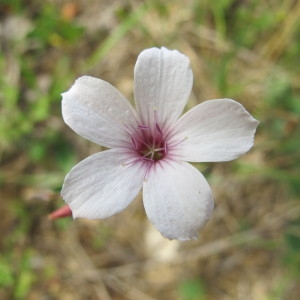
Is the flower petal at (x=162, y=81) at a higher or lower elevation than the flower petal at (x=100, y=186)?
higher

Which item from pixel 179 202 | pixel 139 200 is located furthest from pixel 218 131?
pixel 139 200

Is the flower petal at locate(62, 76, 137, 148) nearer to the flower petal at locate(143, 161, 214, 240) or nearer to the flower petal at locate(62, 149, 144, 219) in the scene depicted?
the flower petal at locate(62, 149, 144, 219)

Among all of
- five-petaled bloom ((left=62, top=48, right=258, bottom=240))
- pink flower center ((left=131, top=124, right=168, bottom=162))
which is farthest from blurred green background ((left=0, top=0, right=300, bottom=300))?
five-petaled bloom ((left=62, top=48, right=258, bottom=240))

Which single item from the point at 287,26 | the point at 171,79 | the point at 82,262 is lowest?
the point at 82,262

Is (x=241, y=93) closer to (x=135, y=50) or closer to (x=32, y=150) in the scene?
(x=135, y=50)

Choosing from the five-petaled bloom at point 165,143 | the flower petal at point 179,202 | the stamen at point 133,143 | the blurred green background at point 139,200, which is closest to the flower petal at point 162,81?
the five-petaled bloom at point 165,143

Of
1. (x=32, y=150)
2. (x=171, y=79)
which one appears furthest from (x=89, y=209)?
(x=32, y=150)

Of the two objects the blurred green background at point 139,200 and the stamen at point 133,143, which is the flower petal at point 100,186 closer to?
the stamen at point 133,143
